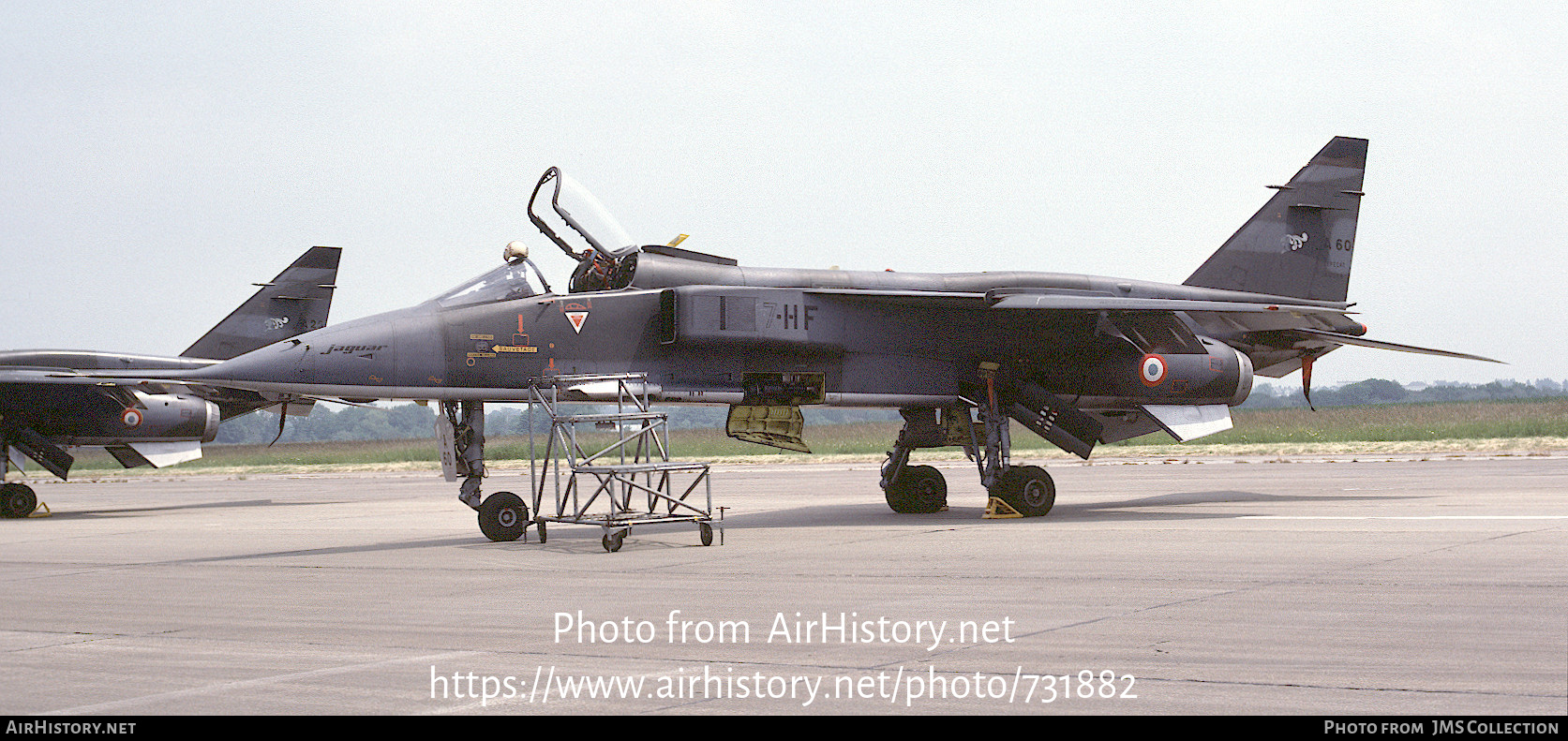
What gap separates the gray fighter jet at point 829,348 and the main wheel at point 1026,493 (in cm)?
2

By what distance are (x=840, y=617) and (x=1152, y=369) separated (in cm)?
986

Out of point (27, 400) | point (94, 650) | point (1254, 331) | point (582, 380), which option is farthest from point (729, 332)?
point (27, 400)

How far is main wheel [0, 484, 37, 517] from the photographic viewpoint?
22.4 metres

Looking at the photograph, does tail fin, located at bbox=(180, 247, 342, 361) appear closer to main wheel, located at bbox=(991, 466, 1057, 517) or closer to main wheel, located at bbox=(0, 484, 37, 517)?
main wheel, located at bbox=(0, 484, 37, 517)

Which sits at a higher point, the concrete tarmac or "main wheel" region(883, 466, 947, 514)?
the concrete tarmac

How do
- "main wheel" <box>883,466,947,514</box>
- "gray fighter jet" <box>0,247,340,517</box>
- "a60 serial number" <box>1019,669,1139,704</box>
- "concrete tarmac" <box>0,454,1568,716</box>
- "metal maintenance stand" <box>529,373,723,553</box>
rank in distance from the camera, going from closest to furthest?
"a60 serial number" <box>1019,669,1139,704</box> < "concrete tarmac" <box>0,454,1568,716</box> < "metal maintenance stand" <box>529,373,723,553</box> < "main wheel" <box>883,466,947,514</box> < "gray fighter jet" <box>0,247,340,517</box>

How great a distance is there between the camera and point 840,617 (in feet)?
24.2

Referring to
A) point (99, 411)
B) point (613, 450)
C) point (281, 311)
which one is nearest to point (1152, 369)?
point (613, 450)

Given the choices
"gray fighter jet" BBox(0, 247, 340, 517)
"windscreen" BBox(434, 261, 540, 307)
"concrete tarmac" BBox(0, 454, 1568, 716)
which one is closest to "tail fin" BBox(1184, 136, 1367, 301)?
"concrete tarmac" BBox(0, 454, 1568, 716)

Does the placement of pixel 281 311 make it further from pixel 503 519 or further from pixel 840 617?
pixel 840 617

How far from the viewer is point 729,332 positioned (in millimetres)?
14758

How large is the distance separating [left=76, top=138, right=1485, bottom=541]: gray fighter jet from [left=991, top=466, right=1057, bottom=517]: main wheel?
22 millimetres

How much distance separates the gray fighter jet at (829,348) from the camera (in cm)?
1352
